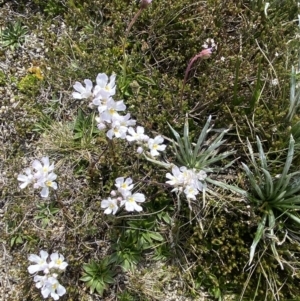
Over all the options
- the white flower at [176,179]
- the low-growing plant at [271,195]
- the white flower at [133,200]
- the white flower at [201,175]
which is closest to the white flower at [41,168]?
the white flower at [133,200]

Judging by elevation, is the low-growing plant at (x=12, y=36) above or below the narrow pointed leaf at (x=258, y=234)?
above

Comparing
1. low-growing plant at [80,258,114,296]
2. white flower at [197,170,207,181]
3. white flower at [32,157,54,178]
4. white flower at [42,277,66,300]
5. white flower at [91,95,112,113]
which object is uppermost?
white flower at [91,95,112,113]

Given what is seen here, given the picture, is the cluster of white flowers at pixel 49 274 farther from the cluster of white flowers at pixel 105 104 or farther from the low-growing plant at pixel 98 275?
the cluster of white flowers at pixel 105 104

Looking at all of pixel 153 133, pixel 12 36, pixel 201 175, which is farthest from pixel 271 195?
pixel 12 36

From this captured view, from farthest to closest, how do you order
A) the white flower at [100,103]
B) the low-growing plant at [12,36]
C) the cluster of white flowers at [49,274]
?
the low-growing plant at [12,36]
the cluster of white flowers at [49,274]
the white flower at [100,103]

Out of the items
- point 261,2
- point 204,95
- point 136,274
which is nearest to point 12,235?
point 136,274

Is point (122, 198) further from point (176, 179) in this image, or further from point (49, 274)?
point (49, 274)

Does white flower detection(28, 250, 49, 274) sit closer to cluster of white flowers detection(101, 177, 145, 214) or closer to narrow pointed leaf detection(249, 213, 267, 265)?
cluster of white flowers detection(101, 177, 145, 214)

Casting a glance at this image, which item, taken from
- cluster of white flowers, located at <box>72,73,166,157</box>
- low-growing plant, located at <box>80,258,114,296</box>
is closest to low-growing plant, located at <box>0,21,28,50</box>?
cluster of white flowers, located at <box>72,73,166,157</box>
